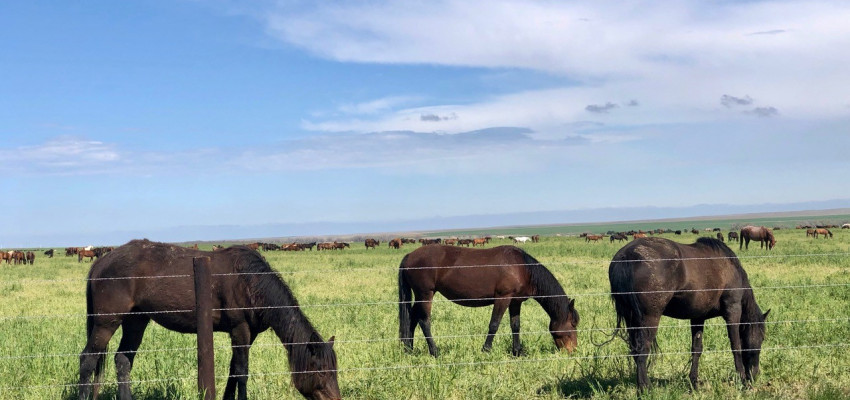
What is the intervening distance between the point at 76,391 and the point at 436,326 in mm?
6824

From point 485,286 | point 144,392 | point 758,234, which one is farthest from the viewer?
point 758,234

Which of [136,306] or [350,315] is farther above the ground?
[136,306]

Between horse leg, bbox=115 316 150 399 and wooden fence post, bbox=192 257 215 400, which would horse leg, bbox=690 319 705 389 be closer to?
wooden fence post, bbox=192 257 215 400

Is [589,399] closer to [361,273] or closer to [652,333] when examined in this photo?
[652,333]

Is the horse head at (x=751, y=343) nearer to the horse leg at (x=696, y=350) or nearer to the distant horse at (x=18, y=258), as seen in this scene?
the horse leg at (x=696, y=350)

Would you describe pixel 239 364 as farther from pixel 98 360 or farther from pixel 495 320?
pixel 495 320

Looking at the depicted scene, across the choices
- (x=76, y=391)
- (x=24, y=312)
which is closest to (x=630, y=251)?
(x=76, y=391)

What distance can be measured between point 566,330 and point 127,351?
262 inches

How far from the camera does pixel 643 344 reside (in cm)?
762

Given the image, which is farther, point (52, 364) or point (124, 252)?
point (52, 364)

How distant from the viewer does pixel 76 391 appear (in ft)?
26.7

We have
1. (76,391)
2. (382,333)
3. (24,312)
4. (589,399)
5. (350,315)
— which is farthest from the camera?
(24,312)

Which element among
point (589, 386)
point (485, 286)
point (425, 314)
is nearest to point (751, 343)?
point (589, 386)

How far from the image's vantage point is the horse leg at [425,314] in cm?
1069
